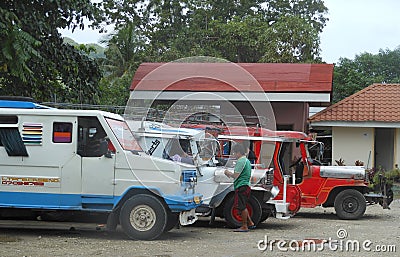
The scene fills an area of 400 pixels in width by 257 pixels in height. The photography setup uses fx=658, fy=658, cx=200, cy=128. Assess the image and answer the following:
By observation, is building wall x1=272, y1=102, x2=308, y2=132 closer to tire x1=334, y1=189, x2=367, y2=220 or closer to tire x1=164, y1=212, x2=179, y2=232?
tire x1=334, y1=189, x2=367, y2=220

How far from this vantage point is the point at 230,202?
14.1 m

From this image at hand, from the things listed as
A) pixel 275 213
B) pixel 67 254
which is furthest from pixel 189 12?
pixel 67 254

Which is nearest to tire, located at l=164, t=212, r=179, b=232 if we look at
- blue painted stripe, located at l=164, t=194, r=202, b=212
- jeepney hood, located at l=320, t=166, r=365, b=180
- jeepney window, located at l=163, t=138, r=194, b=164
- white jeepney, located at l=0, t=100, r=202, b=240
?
white jeepney, located at l=0, t=100, r=202, b=240

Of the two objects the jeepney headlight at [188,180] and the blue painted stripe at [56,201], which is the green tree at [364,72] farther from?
the blue painted stripe at [56,201]

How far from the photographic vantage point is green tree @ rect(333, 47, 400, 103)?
42.1 metres

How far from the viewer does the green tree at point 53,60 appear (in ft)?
52.8

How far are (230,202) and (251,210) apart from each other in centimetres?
49

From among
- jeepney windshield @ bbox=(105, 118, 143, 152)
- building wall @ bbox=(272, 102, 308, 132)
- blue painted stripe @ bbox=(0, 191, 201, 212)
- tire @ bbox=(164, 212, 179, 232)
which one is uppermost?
building wall @ bbox=(272, 102, 308, 132)

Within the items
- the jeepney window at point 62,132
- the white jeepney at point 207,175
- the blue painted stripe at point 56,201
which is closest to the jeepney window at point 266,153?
the white jeepney at point 207,175

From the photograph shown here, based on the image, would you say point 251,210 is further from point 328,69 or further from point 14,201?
point 328,69

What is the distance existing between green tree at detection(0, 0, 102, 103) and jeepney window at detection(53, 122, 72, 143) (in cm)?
239

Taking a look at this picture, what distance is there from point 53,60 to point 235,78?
9.35 m

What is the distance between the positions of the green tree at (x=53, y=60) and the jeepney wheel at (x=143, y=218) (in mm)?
4166

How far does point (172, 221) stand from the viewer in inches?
492
